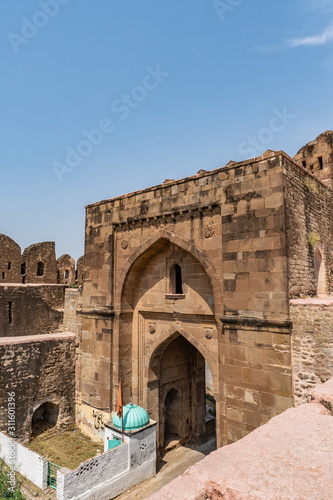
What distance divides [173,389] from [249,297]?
618cm

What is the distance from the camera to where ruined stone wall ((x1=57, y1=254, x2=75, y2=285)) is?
20406mm

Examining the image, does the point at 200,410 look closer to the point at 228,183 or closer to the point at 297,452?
the point at 228,183

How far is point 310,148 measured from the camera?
1299cm

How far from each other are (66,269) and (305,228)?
15.3m

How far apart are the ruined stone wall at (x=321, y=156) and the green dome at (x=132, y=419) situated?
9.69m

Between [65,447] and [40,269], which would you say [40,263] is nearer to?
[40,269]

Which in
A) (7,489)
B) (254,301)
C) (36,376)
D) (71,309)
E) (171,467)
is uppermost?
(254,301)

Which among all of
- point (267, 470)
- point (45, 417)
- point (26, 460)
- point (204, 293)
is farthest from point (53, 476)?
point (267, 470)

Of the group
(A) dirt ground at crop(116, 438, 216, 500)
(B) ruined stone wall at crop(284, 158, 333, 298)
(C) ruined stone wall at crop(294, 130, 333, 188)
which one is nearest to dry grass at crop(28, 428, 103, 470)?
(A) dirt ground at crop(116, 438, 216, 500)

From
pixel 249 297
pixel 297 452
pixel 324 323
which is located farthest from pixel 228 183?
pixel 297 452

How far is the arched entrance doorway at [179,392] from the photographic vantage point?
11508mm

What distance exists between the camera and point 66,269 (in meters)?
20.7

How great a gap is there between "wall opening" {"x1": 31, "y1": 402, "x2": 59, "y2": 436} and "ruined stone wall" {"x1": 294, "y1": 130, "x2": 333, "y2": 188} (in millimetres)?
12453

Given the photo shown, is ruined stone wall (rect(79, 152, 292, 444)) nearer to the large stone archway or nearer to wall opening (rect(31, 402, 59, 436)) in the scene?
the large stone archway
